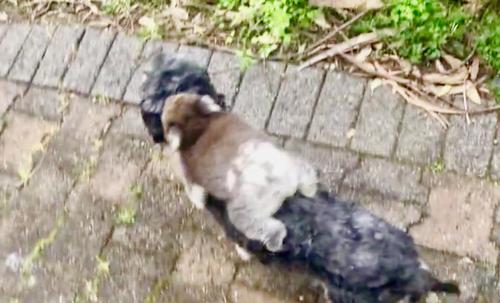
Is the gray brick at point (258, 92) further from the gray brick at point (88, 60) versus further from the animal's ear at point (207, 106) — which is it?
the gray brick at point (88, 60)

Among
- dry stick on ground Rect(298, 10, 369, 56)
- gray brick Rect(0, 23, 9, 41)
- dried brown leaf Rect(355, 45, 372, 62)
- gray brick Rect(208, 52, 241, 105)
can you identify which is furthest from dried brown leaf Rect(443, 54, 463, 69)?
gray brick Rect(0, 23, 9, 41)

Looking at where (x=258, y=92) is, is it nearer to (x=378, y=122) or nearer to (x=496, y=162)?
(x=378, y=122)

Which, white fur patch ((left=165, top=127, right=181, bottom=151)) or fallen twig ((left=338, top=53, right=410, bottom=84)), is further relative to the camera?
fallen twig ((left=338, top=53, right=410, bottom=84))

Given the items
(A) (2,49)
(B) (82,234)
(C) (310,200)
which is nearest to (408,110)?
(C) (310,200)

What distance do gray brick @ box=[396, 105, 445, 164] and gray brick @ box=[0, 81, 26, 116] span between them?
6.12 feet

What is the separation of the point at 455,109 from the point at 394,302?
1.24 m

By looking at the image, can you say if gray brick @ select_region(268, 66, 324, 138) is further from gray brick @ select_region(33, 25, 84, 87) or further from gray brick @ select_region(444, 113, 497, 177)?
gray brick @ select_region(33, 25, 84, 87)

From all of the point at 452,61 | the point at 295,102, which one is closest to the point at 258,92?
the point at 295,102

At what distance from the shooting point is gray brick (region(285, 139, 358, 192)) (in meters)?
3.70

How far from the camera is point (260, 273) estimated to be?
3.47m

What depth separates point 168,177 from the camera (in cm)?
381

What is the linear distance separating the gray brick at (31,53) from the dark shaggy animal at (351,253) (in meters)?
1.82

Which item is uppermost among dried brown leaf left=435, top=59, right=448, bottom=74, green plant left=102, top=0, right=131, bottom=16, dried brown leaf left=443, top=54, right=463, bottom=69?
dried brown leaf left=443, top=54, right=463, bottom=69

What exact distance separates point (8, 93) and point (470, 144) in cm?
222
